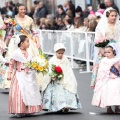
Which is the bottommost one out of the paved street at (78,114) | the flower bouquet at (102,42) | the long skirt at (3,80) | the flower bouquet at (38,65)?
the paved street at (78,114)

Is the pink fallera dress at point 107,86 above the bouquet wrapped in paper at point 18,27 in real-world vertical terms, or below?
below

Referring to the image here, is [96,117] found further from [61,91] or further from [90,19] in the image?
[90,19]

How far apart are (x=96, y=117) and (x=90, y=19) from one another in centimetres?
931

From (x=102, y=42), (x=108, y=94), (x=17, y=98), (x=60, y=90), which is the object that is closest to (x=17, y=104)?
(x=17, y=98)

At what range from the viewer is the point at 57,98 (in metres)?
13.7

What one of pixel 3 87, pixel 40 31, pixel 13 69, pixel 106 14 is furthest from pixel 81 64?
pixel 13 69

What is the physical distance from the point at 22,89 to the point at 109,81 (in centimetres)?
149

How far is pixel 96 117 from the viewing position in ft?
43.8

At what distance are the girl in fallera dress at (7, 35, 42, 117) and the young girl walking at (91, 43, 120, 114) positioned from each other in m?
1.04

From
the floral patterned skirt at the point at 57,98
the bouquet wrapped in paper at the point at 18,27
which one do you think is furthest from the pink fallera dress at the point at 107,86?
the bouquet wrapped in paper at the point at 18,27

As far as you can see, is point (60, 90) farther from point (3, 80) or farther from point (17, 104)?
point (3, 80)

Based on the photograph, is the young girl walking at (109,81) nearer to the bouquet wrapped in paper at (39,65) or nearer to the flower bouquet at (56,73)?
the flower bouquet at (56,73)

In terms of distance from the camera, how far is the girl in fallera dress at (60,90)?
13664mm

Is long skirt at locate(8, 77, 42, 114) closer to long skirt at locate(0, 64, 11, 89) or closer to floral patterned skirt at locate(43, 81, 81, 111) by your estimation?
floral patterned skirt at locate(43, 81, 81, 111)
